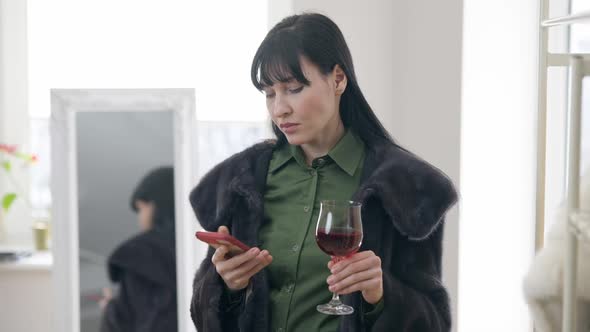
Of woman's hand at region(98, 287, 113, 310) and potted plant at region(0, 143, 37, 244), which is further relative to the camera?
potted plant at region(0, 143, 37, 244)

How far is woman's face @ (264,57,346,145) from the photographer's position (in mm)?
1849

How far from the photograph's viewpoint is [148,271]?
10.3 ft

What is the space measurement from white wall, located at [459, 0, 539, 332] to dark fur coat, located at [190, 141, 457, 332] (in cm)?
112

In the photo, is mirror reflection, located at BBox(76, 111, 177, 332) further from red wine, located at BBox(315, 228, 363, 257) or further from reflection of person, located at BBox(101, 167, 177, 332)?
red wine, located at BBox(315, 228, 363, 257)

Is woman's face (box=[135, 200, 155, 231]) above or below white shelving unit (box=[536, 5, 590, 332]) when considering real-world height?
below

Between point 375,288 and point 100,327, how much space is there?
1.86 meters

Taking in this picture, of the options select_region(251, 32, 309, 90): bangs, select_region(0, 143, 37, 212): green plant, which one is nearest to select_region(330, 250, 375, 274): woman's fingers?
select_region(251, 32, 309, 90): bangs

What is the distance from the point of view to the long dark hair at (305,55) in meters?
1.85

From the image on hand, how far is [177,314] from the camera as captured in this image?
318cm

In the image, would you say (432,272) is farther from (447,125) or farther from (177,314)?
(177,314)

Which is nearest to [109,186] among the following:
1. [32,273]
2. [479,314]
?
[32,273]

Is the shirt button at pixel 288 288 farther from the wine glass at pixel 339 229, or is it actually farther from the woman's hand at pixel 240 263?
the wine glass at pixel 339 229

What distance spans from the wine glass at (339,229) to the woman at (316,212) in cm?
15

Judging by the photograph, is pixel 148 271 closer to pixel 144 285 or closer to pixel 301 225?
pixel 144 285
